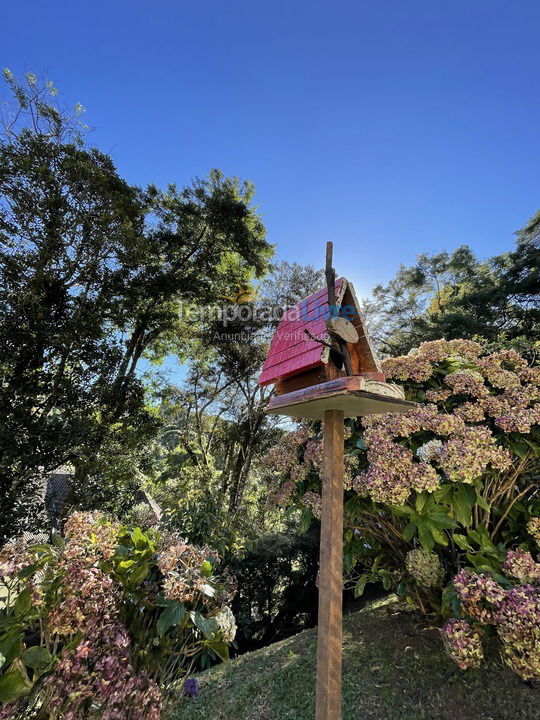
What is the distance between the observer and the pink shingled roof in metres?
1.68

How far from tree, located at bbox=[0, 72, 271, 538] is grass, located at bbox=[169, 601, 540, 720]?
2.88 meters

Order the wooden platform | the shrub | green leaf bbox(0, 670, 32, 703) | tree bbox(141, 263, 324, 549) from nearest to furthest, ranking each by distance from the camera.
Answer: green leaf bbox(0, 670, 32, 703) < the shrub < the wooden platform < tree bbox(141, 263, 324, 549)

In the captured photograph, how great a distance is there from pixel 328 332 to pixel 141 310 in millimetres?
5004

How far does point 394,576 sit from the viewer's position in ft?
7.79

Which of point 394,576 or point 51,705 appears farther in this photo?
point 394,576

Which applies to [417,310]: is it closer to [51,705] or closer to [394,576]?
[394,576]

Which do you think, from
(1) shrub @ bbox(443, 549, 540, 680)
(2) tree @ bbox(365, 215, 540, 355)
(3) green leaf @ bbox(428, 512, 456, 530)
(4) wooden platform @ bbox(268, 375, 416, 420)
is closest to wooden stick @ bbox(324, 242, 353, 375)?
(4) wooden platform @ bbox(268, 375, 416, 420)

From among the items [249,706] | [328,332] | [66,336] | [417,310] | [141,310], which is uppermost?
[417,310]

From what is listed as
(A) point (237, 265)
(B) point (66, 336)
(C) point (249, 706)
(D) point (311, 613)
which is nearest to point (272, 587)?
(D) point (311, 613)

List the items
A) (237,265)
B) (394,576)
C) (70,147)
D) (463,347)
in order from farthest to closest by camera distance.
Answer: (237,265) → (70,147) → (463,347) → (394,576)

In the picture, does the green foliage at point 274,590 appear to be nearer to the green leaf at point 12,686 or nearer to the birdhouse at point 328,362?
the birdhouse at point 328,362

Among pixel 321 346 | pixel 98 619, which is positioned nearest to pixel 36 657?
pixel 98 619

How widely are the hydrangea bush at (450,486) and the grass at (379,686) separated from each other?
0.34 meters

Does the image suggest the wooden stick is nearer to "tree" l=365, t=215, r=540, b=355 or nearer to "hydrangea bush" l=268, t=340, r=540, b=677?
"hydrangea bush" l=268, t=340, r=540, b=677
